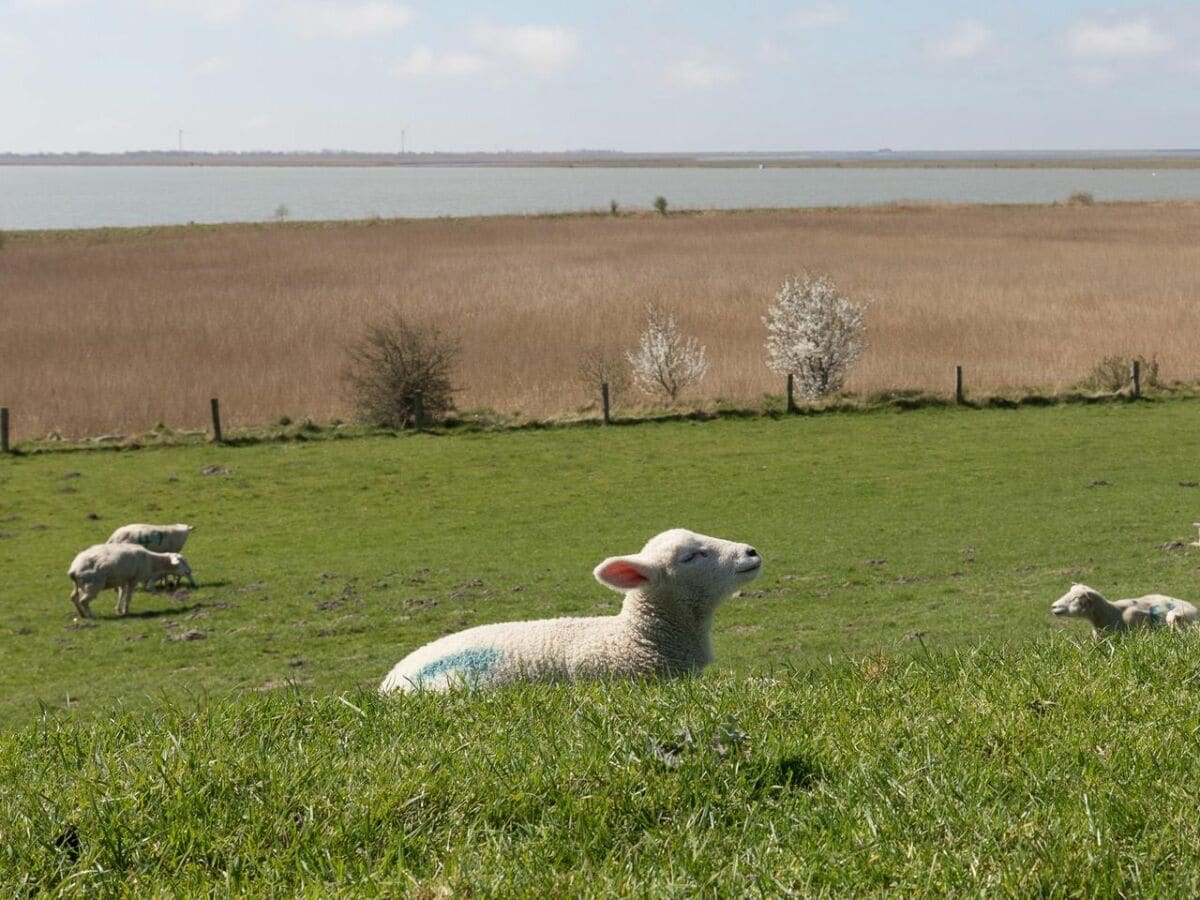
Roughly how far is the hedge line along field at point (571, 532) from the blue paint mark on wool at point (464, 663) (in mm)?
3420

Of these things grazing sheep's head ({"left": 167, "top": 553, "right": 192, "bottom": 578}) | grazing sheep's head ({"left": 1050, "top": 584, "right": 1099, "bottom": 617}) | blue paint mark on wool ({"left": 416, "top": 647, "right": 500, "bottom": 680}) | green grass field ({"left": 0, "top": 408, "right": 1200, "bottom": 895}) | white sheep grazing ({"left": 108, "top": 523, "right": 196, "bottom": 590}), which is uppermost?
green grass field ({"left": 0, "top": 408, "right": 1200, "bottom": 895})

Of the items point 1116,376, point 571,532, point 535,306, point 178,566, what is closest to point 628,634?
point 178,566

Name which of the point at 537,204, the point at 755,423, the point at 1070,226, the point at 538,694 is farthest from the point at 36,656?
the point at 537,204

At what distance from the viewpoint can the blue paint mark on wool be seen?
27.1ft

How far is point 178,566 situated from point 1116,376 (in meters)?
23.6

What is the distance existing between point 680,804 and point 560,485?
21.9 meters

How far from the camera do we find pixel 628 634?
8.99m

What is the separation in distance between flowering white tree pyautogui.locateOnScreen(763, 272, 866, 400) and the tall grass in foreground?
29.9 m

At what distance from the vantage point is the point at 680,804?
4.85m

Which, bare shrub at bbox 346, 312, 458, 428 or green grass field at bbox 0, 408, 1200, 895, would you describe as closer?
green grass field at bbox 0, 408, 1200, 895

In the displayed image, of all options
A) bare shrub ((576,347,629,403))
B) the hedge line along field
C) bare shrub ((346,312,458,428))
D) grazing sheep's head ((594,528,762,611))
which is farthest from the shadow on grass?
bare shrub ((576,347,629,403))

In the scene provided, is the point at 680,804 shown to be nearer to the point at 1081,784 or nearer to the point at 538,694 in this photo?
the point at 1081,784

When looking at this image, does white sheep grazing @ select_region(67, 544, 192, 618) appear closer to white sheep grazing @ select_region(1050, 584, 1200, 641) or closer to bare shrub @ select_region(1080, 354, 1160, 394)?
white sheep grazing @ select_region(1050, 584, 1200, 641)

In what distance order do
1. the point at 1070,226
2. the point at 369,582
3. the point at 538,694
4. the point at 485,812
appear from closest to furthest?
1. the point at 485,812
2. the point at 538,694
3. the point at 369,582
4. the point at 1070,226
